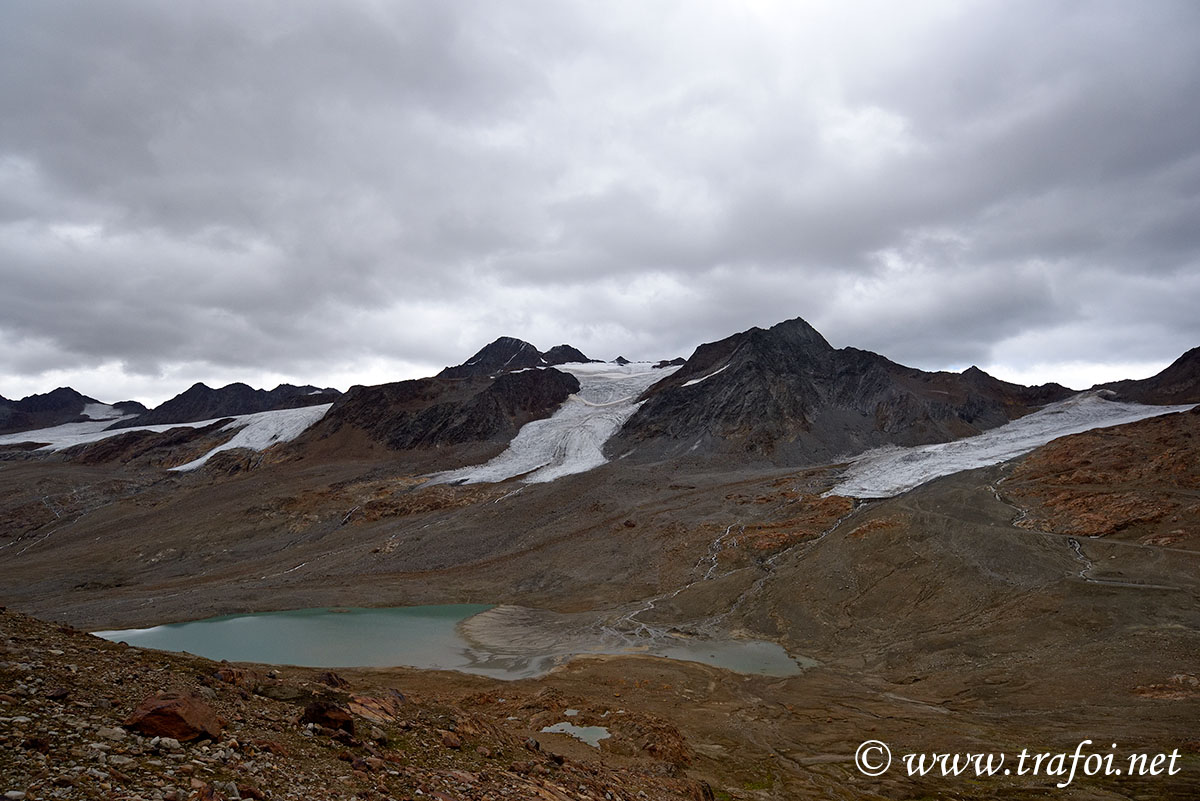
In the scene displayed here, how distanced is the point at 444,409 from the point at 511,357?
251 ft

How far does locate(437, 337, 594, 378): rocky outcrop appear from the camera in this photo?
182 m

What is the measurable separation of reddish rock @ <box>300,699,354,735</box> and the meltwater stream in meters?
19.2

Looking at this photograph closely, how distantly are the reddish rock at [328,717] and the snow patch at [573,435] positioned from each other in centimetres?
7162

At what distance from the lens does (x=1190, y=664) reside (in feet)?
69.8

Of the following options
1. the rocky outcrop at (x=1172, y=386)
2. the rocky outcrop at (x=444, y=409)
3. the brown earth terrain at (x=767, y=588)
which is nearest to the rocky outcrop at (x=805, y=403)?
the rocky outcrop at (x=1172, y=386)

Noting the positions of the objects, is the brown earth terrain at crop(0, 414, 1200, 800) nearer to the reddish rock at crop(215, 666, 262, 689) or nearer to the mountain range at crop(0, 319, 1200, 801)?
the mountain range at crop(0, 319, 1200, 801)

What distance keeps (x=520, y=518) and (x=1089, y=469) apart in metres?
49.7

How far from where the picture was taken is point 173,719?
25.1 feet

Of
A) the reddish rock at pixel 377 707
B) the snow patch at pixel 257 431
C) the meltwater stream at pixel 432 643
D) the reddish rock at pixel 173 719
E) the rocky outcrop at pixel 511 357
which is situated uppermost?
the rocky outcrop at pixel 511 357

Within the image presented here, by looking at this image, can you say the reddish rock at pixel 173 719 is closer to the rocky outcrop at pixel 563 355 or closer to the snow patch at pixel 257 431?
the snow patch at pixel 257 431

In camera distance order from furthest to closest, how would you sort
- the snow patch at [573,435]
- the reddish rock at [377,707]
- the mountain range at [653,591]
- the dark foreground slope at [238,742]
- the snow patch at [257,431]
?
1. the snow patch at [257,431]
2. the snow patch at [573,435]
3. the reddish rock at [377,707]
4. the mountain range at [653,591]
5. the dark foreground slope at [238,742]

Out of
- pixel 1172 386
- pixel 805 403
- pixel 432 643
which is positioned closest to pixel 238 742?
pixel 432 643

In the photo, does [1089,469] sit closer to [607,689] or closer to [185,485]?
[607,689]

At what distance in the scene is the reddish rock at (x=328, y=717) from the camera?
9711 millimetres
